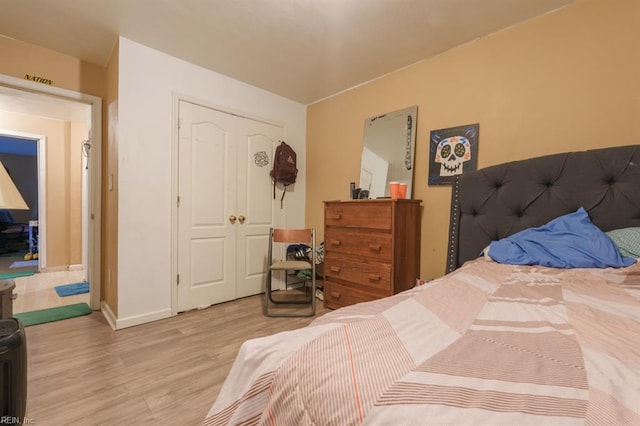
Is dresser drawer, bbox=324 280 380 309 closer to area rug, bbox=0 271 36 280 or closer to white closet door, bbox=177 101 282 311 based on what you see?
white closet door, bbox=177 101 282 311

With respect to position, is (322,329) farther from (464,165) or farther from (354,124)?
(354,124)

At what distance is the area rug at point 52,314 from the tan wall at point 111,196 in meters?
0.23

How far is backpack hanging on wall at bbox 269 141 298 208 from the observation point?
3150 millimetres

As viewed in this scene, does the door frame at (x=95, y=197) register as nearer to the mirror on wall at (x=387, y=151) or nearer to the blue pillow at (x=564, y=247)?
the mirror on wall at (x=387, y=151)

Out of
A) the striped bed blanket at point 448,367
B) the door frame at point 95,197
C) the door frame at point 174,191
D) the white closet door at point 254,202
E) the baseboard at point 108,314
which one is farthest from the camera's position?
the white closet door at point 254,202

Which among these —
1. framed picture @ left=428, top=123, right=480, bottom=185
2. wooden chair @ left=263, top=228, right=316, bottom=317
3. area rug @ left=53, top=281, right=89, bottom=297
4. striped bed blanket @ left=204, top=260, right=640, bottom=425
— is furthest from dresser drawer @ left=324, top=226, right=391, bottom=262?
area rug @ left=53, top=281, right=89, bottom=297

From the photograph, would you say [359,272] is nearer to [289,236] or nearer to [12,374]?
[289,236]

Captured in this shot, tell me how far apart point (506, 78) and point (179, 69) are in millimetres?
2650

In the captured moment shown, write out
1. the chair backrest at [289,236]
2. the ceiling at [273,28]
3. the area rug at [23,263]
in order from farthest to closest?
the area rug at [23,263] < the chair backrest at [289,236] < the ceiling at [273,28]

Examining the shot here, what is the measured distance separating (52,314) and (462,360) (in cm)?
334

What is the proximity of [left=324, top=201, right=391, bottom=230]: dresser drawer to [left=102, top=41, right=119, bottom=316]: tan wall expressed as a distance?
178 cm

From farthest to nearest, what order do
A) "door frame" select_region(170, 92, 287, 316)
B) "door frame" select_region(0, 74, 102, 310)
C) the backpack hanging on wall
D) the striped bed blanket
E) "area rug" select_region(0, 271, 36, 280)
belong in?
"area rug" select_region(0, 271, 36, 280), the backpack hanging on wall, "door frame" select_region(0, 74, 102, 310), "door frame" select_region(170, 92, 287, 316), the striped bed blanket

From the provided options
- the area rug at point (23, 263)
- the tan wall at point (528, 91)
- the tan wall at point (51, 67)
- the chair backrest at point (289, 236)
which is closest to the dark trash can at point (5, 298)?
the chair backrest at point (289, 236)

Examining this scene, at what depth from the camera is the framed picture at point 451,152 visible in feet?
6.98
